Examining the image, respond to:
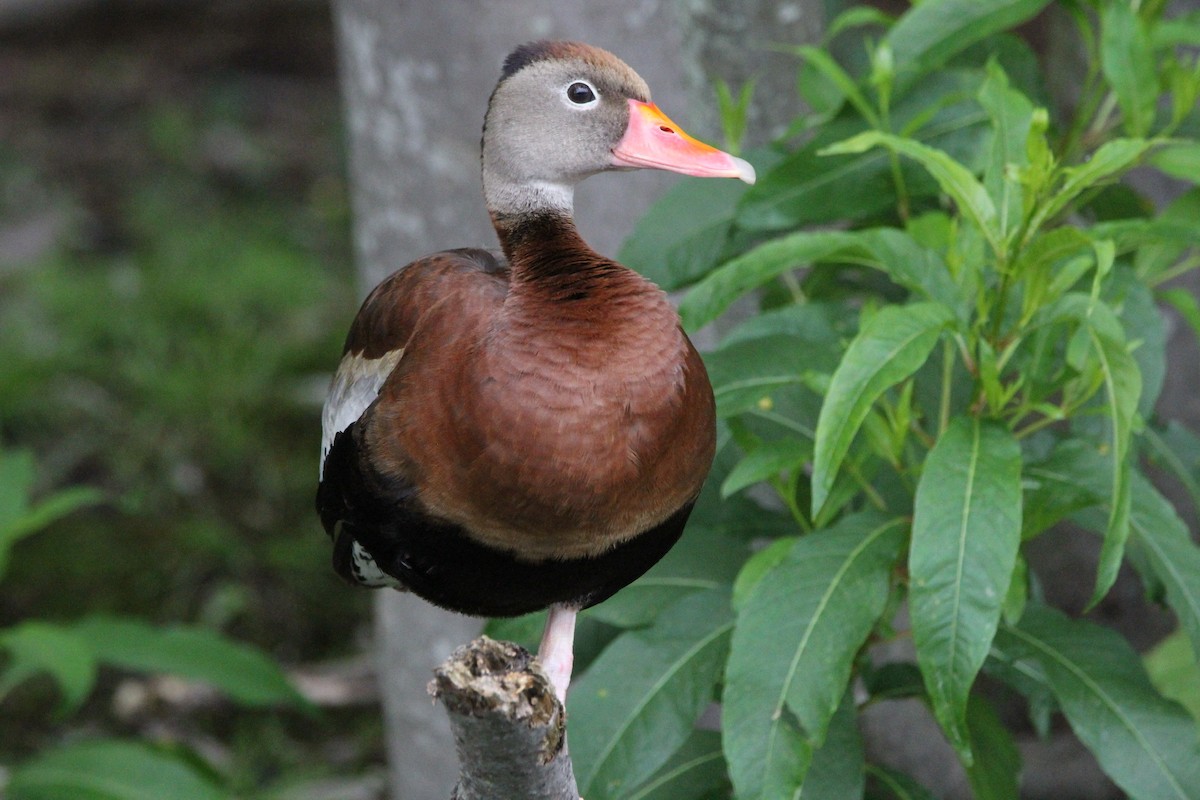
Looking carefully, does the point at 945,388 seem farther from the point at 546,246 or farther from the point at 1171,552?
the point at 546,246

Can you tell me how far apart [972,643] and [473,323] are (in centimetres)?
80

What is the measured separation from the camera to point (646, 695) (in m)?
2.22

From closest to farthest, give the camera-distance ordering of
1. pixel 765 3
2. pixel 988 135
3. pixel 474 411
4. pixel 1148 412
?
pixel 474 411
pixel 1148 412
pixel 988 135
pixel 765 3

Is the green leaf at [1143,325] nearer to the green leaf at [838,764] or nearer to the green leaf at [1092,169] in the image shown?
the green leaf at [1092,169]

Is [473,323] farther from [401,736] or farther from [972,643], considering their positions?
[401,736]

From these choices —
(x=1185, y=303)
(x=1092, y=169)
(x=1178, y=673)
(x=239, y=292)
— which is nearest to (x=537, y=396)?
(x=1092, y=169)

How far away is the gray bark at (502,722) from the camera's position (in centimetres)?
167

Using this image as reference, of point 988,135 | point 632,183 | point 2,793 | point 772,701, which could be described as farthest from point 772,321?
point 2,793

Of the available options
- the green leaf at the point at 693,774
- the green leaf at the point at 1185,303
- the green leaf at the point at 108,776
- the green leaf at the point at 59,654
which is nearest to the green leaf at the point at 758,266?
the green leaf at the point at 1185,303

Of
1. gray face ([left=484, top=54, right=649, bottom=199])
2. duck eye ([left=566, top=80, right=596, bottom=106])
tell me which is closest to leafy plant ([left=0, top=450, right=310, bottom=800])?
gray face ([left=484, top=54, right=649, bottom=199])

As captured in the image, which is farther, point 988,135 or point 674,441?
point 988,135

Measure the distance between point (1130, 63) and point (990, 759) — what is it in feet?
3.91

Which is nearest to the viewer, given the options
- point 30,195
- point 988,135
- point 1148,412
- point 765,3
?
point 1148,412

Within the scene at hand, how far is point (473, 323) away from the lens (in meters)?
1.97
